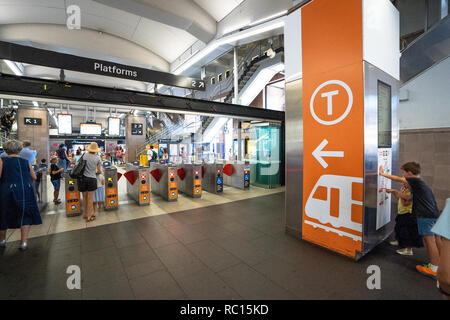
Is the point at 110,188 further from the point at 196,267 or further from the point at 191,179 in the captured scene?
→ the point at 196,267

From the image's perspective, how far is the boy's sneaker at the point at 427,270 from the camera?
2436 mm

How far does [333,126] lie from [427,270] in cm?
211

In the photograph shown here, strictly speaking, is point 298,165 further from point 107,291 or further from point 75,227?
point 75,227

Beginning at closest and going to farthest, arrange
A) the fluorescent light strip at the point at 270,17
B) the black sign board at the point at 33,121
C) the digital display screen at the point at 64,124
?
1. the fluorescent light strip at the point at 270,17
2. the black sign board at the point at 33,121
3. the digital display screen at the point at 64,124

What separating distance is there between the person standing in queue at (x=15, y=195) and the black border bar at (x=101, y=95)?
53.8 inches

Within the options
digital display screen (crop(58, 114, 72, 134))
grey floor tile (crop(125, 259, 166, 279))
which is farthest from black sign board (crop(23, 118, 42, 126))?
grey floor tile (crop(125, 259, 166, 279))

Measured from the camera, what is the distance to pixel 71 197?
4832 mm

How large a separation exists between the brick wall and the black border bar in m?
4.86

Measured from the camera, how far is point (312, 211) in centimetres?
335

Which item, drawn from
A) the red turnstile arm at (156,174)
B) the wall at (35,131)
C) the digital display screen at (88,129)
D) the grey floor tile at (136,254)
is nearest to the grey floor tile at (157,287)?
the grey floor tile at (136,254)

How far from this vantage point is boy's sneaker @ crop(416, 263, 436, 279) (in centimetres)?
244

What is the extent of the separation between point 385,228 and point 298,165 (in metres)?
1.79

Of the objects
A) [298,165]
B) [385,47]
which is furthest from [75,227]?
[385,47]

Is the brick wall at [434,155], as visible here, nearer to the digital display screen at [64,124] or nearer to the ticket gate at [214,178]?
the ticket gate at [214,178]
